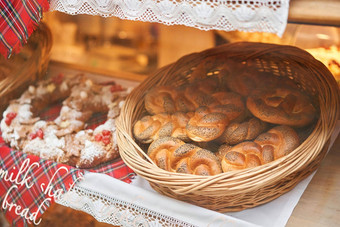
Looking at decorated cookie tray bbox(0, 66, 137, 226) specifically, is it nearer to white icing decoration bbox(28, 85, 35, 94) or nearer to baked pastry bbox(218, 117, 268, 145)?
white icing decoration bbox(28, 85, 35, 94)

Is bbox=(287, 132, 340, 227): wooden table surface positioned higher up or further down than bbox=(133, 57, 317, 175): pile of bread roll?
further down

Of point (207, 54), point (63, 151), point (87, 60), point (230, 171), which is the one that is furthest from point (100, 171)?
point (87, 60)

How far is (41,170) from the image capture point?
1194mm

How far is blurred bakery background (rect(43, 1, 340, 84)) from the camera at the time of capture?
1.47 meters

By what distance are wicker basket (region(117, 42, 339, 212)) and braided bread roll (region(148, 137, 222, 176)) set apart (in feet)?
0.13

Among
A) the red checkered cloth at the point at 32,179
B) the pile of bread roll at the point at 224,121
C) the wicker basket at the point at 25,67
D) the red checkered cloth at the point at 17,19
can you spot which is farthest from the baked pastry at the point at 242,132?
the wicker basket at the point at 25,67

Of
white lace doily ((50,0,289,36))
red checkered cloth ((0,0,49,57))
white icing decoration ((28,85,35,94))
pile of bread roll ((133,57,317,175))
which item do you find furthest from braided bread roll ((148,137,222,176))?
white icing decoration ((28,85,35,94))

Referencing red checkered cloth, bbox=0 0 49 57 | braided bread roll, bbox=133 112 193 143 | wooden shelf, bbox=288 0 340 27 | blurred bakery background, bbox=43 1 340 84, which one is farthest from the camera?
blurred bakery background, bbox=43 1 340 84

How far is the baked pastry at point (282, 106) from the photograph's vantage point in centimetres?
104

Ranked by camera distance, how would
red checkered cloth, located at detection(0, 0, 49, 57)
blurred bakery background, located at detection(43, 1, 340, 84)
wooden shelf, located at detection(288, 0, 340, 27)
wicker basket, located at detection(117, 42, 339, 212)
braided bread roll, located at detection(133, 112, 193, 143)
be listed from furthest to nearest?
blurred bakery background, located at detection(43, 1, 340, 84)
braided bread roll, located at detection(133, 112, 193, 143)
red checkered cloth, located at detection(0, 0, 49, 57)
wicker basket, located at detection(117, 42, 339, 212)
wooden shelf, located at detection(288, 0, 340, 27)

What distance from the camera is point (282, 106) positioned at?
3.51 feet

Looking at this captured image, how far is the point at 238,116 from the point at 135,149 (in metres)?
0.33

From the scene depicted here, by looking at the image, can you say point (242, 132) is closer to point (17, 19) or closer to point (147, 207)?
point (147, 207)

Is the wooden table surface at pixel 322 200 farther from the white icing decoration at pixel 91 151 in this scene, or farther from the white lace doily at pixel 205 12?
the white icing decoration at pixel 91 151
